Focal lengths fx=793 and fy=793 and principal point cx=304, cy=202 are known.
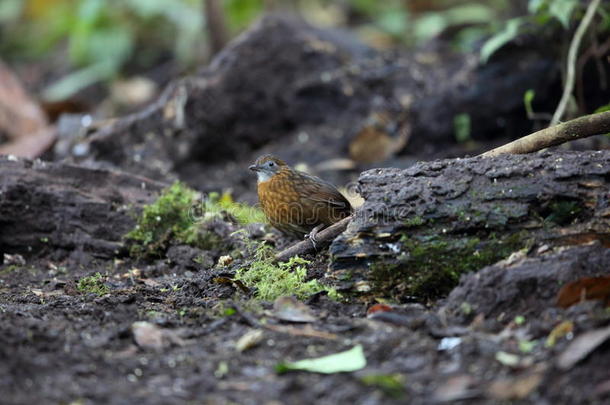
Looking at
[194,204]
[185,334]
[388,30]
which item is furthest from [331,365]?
[388,30]

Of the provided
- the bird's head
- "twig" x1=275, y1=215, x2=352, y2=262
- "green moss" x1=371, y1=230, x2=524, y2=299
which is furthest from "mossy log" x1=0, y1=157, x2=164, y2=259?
"green moss" x1=371, y1=230, x2=524, y2=299

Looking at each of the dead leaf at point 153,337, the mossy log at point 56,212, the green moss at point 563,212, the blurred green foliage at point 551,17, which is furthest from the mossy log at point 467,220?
the blurred green foliage at point 551,17

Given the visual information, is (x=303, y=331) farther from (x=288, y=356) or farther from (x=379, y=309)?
(x=379, y=309)

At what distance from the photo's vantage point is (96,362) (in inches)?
120

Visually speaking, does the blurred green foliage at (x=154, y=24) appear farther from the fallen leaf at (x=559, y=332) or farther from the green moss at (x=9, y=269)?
the fallen leaf at (x=559, y=332)

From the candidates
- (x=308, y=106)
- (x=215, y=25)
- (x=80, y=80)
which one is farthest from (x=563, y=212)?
(x=80, y=80)

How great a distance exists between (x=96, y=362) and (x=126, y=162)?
4.82 meters

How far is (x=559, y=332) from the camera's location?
2.98 m

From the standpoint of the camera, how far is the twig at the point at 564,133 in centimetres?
422

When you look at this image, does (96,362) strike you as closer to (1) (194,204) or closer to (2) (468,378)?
(2) (468,378)

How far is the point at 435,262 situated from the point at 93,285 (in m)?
2.12

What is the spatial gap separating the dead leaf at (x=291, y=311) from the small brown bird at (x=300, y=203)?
4.59 ft

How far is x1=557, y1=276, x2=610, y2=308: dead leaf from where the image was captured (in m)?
3.23

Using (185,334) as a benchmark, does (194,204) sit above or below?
above
